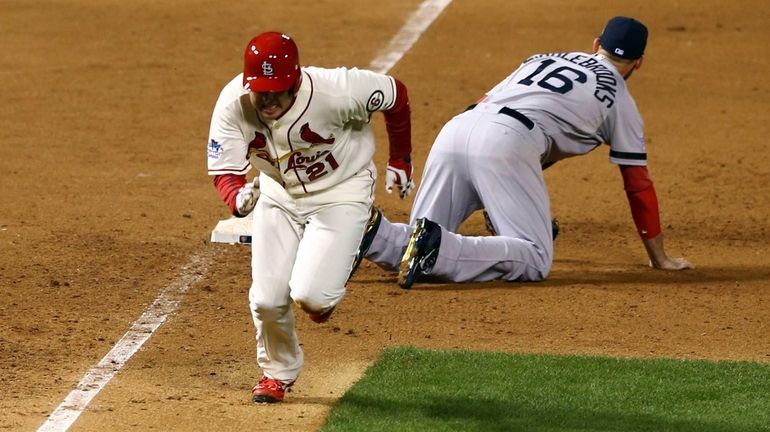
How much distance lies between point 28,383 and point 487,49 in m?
8.79

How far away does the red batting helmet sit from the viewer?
5.60 m

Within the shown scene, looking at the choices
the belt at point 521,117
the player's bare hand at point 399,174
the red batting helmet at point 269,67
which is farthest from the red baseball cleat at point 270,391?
the belt at point 521,117

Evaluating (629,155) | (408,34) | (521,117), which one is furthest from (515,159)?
(408,34)

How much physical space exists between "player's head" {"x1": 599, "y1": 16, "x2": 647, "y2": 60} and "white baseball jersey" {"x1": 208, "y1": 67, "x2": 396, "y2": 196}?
2.48m

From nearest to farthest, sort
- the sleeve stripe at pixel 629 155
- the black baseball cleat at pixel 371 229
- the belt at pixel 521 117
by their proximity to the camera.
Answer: the black baseball cleat at pixel 371 229
the belt at pixel 521 117
the sleeve stripe at pixel 629 155

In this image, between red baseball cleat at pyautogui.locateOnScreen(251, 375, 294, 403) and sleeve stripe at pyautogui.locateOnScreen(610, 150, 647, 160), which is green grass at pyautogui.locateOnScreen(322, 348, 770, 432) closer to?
red baseball cleat at pyautogui.locateOnScreen(251, 375, 294, 403)

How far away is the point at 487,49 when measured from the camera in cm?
1434

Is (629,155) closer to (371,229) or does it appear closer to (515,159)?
(515,159)

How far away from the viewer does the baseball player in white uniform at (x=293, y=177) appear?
5832mm

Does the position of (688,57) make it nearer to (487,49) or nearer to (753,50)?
(753,50)

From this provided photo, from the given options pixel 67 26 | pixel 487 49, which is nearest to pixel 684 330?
pixel 487 49

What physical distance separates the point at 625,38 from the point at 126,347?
133 inches

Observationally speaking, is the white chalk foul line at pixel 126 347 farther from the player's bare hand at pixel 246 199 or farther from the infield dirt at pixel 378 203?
the player's bare hand at pixel 246 199

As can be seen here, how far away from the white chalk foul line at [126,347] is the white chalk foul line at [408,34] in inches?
219
